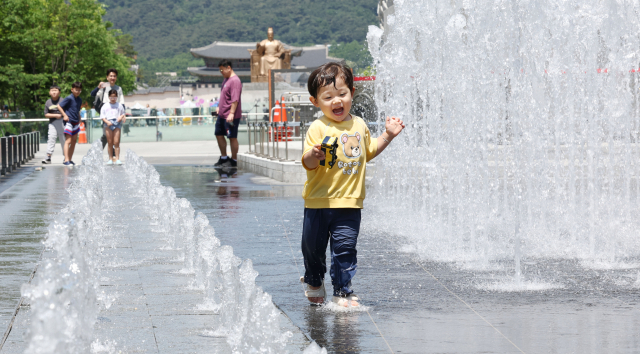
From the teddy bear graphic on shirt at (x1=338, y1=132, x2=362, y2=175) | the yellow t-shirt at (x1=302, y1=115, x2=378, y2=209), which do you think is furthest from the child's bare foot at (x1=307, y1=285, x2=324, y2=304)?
the teddy bear graphic on shirt at (x1=338, y1=132, x2=362, y2=175)

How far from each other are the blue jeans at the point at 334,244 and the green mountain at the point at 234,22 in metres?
132

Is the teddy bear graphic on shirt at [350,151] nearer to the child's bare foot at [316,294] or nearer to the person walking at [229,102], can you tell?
the child's bare foot at [316,294]

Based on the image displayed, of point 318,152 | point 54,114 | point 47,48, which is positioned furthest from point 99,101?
point 47,48

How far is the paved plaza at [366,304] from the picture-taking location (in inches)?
138

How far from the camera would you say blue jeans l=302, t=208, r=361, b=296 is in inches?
165

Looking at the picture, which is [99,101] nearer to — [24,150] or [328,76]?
[24,150]

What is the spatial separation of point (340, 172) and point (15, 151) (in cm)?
1194

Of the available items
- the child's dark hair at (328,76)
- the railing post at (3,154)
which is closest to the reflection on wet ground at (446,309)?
the child's dark hair at (328,76)

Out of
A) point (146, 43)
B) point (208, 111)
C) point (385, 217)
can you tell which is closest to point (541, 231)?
point (385, 217)

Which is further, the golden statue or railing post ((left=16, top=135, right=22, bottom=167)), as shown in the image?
the golden statue

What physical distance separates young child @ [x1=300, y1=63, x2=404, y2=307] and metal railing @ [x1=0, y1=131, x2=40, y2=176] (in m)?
9.94

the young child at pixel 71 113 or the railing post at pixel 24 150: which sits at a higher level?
the young child at pixel 71 113

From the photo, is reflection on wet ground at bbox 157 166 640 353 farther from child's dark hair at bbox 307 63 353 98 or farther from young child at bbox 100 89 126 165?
young child at bbox 100 89 126 165

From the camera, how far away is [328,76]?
421 cm
